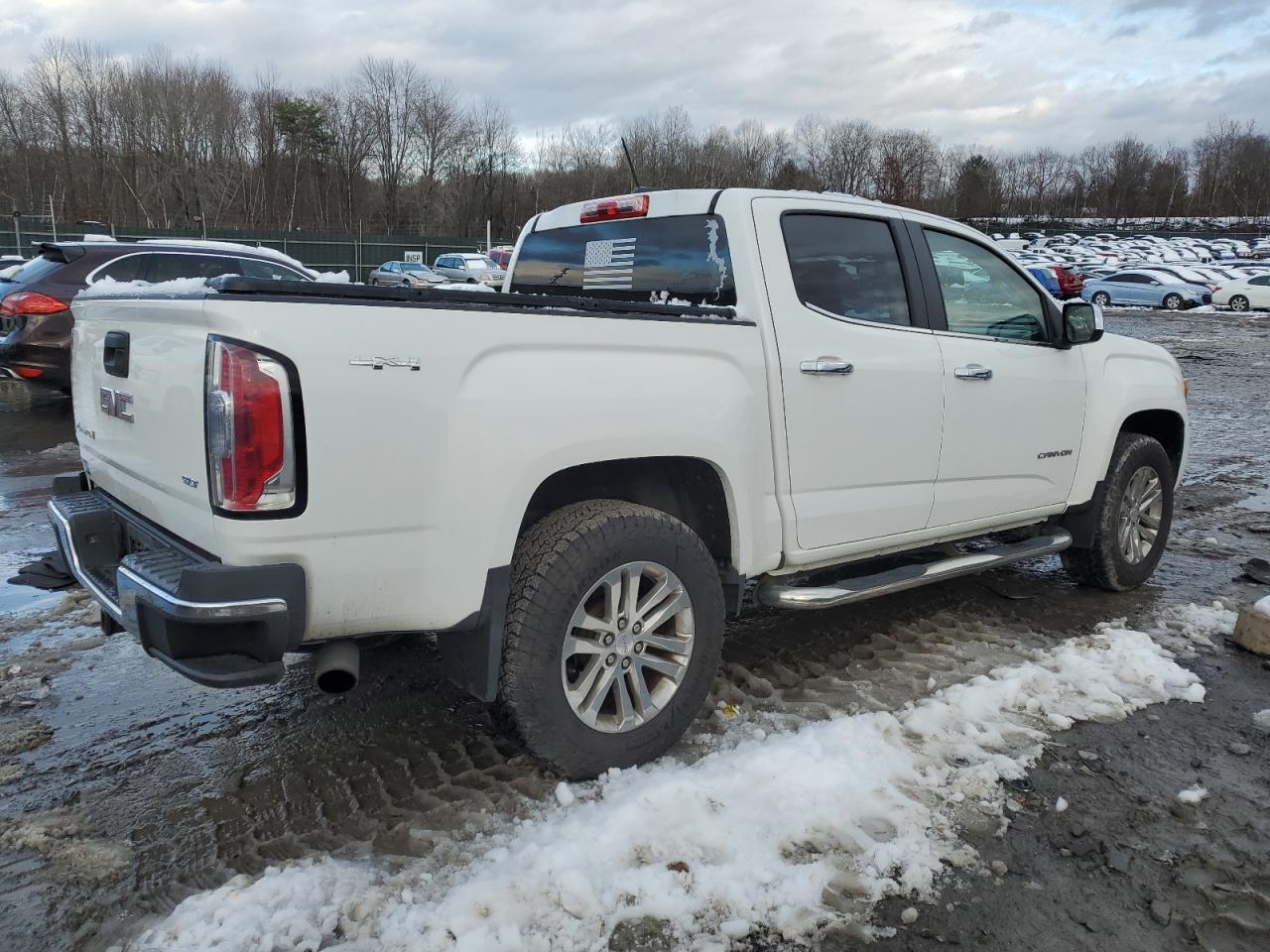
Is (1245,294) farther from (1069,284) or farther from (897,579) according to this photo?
(897,579)

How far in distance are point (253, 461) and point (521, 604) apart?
0.90 meters

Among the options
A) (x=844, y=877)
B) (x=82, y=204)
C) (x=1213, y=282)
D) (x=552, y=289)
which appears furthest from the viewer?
(x=82, y=204)

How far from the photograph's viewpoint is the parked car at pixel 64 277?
9.03 meters

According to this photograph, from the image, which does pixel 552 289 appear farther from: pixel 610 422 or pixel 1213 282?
pixel 1213 282

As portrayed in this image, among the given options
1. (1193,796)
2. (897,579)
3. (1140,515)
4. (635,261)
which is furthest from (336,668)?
(1140,515)

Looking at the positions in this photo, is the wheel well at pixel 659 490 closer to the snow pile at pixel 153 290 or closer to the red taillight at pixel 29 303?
the snow pile at pixel 153 290

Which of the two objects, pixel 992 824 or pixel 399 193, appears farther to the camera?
pixel 399 193

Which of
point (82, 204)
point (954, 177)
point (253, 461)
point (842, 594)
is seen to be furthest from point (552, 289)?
point (954, 177)

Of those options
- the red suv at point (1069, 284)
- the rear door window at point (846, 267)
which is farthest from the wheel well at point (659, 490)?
the red suv at point (1069, 284)

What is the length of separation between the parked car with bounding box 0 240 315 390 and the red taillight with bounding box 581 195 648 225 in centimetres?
562

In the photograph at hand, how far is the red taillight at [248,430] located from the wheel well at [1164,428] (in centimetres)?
467

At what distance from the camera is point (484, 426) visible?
2.69 metres

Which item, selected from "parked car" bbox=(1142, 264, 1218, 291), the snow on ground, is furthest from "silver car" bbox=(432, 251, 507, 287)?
the snow on ground

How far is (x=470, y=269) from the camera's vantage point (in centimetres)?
3644
